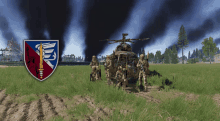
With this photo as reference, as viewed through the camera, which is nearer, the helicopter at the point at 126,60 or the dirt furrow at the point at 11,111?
the dirt furrow at the point at 11,111

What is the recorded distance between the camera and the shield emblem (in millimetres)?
4473

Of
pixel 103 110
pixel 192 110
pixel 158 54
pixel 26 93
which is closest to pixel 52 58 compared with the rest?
pixel 26 93

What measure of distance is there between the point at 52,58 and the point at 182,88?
8.41 meters

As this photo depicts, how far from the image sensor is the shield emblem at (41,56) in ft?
14.7

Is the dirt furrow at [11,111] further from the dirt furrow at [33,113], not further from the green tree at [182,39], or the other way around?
the green tree at [182,39]

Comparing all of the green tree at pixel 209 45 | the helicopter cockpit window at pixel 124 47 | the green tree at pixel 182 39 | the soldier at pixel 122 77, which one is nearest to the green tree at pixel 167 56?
the green tree at pixel 182 39

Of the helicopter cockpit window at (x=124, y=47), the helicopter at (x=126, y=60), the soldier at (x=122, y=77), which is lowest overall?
the soldier at (x=122, y=77)

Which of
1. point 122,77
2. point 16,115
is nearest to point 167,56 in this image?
point 122,77

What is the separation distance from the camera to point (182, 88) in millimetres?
6641

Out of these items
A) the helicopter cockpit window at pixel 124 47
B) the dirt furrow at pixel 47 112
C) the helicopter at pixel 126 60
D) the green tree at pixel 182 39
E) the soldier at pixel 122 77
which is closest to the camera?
the dirt furrow at pixel 47 112

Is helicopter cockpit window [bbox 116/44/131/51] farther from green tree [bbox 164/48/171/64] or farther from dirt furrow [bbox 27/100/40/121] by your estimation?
green tree [bbox 164/48/171/64]

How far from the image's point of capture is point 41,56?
450 centimetres

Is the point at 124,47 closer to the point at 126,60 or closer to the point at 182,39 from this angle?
the point at 126,60

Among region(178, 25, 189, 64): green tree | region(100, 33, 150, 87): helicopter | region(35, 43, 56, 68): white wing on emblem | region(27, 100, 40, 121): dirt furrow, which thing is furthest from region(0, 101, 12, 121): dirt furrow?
region(178, 25, 189, 64): green tree
